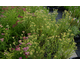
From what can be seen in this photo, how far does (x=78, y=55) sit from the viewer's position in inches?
77.5

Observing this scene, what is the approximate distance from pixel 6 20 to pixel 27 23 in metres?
0.60

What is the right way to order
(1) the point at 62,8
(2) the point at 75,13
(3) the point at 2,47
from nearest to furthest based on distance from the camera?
(3) the point at 2,47 → (2) the point at 75,13 → (1) the point at 62,8

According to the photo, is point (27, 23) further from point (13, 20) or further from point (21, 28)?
point (13, 20)

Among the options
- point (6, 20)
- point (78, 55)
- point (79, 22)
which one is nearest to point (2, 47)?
point (6, 20)

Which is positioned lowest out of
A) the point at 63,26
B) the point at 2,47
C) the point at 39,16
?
the point at 2,47

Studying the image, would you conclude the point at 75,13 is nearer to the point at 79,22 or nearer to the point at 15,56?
the point at 79,22

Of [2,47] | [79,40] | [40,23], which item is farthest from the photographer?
[79,40]

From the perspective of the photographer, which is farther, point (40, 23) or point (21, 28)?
point (21, 28)

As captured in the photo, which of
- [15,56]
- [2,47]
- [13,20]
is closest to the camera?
[15,56]

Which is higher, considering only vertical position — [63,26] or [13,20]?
[13,20]

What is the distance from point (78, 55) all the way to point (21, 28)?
1794 millimetres

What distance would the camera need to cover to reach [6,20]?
6.26 ft

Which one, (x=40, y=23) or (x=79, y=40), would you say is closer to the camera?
(x=40, y=23)

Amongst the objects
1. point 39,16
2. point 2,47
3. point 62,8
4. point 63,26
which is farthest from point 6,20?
point 62,8
